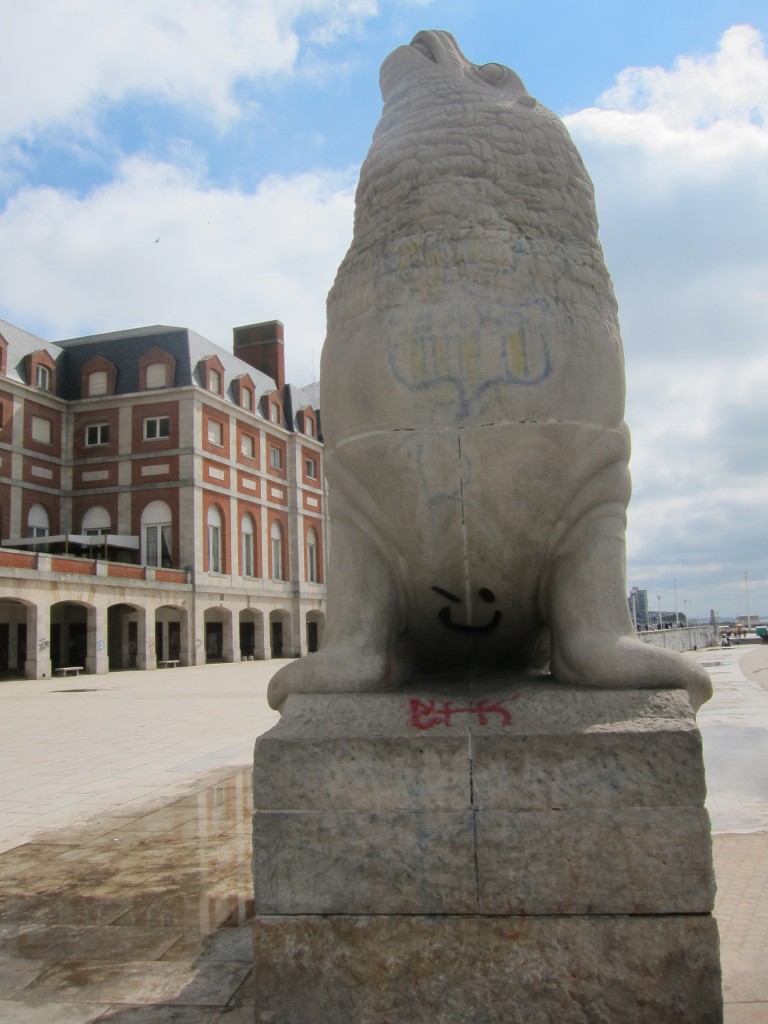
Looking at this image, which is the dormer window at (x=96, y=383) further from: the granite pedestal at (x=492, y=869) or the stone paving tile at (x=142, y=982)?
the granite pedestal at (x=492, y=869)

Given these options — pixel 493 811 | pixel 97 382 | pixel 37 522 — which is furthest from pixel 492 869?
pixel 97 382

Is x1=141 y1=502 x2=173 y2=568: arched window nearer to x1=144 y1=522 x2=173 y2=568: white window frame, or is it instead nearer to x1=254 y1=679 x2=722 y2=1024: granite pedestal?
x1=144 y1=522 x2=173 y2=568: white window frame

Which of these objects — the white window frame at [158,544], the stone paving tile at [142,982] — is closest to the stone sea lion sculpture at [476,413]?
the stone paving tile at [142,982]

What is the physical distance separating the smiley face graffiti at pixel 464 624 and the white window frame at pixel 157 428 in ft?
106

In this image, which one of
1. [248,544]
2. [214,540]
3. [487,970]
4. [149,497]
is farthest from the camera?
[248,544]

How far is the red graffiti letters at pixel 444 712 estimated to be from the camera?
2.11m

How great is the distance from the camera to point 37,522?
107ft

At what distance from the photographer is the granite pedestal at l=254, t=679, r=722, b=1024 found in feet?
6.28

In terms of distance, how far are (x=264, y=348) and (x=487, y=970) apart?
43043 mm

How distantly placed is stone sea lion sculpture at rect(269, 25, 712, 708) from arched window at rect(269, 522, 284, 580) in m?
36.5

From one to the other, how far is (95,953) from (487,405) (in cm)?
238

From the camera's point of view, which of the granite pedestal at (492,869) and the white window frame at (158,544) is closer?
the granite pedestal at (492,869)

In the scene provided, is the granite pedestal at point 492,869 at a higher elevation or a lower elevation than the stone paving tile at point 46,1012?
higher

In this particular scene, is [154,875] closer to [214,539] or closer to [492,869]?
[492,869]
